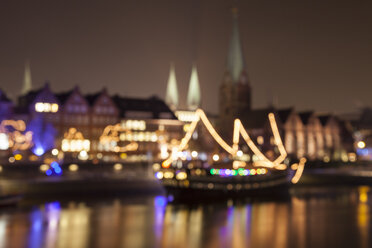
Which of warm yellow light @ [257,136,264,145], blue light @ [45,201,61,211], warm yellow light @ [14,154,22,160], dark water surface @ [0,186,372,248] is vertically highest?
warm yellow light @ [257,136,264,145]

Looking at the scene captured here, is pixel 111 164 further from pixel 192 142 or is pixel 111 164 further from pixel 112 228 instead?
pixel 112 228

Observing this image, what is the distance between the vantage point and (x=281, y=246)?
76.7 ft

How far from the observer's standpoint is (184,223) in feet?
93.7

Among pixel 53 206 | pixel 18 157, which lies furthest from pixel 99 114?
pixel 53 206

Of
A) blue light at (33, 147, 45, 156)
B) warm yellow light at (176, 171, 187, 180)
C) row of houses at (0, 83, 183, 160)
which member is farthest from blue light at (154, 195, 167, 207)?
row of houses at (0, 83, 183, 160)

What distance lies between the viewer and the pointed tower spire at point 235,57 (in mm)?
83438

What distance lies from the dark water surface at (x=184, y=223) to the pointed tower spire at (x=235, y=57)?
48.4 meters

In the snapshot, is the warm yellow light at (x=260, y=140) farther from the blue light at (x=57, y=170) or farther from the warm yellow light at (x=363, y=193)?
the blue light at (x=57, y=170)

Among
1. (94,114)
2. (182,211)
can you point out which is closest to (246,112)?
(94,114)

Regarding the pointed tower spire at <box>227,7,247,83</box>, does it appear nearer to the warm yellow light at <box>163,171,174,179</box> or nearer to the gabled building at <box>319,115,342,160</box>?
the gabled building at <box>319,115,342,160</box>

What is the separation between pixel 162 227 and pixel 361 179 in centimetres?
3001

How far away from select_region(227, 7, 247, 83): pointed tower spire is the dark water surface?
48401 mm

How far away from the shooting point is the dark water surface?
78.7 ft

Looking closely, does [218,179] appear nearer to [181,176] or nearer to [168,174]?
[181,176]
